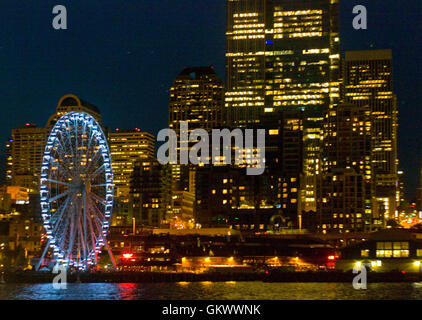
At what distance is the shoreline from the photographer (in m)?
117

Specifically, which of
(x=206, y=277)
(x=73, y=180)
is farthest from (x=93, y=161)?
(x=206, y=277)

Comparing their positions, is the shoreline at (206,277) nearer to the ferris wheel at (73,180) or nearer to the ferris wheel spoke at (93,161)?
the ferris wheel at (73,180)

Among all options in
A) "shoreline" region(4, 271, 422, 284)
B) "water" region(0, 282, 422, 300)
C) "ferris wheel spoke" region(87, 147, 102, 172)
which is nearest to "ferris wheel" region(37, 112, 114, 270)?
"ferris wheel spoke" region(87, 147, 102, 172)

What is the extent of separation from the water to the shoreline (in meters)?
3.43

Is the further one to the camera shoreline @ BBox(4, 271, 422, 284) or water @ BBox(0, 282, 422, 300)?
shoreline @ BBox(4, 271, 422, 284)

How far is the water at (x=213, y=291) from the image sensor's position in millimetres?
92125

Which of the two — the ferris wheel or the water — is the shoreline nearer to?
the water

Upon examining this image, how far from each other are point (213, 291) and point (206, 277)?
19.6 metres

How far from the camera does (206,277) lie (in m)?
120

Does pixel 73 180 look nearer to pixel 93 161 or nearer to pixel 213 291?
pixel 93 161

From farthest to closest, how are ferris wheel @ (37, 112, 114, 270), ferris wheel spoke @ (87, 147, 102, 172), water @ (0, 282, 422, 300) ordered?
1. ferris wheel spoke @ (87, 147, 102, 172)
2. ferris wheel @ (37, 112, 114, 270)
3. water @ (0, 282, 422, 300)

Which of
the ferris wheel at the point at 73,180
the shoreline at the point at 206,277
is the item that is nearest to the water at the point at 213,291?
the shoreline at the point at 206,277
